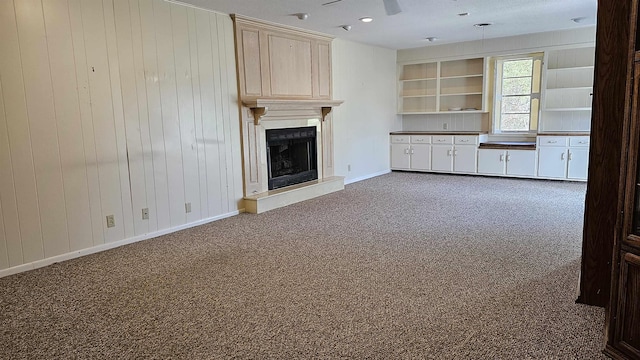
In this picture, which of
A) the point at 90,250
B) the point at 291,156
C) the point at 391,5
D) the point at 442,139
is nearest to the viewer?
the point at 391,5

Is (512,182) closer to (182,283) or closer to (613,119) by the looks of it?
(613,119)

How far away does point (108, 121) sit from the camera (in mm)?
4133

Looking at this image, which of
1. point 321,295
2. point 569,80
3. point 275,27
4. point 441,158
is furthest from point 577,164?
point 321,295

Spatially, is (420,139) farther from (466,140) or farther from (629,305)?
(629,305)

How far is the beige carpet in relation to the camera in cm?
236

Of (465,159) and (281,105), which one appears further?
(465,159)

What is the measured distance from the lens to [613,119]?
2.52 meters

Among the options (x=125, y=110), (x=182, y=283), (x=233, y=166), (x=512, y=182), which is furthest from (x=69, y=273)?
(x=512, y=182)

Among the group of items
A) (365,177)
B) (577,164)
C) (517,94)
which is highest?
(517,94)

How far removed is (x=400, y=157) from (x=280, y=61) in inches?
149

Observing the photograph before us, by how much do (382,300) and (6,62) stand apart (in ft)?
11.3

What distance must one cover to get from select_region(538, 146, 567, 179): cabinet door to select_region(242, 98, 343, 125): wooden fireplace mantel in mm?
3666

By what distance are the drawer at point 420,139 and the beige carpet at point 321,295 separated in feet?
11.8

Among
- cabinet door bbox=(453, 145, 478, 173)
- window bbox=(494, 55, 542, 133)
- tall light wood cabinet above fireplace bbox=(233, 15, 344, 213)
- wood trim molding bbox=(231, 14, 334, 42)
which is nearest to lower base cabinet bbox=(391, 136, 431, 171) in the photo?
cabinet door bbox=(453, 145, 478, 173)
